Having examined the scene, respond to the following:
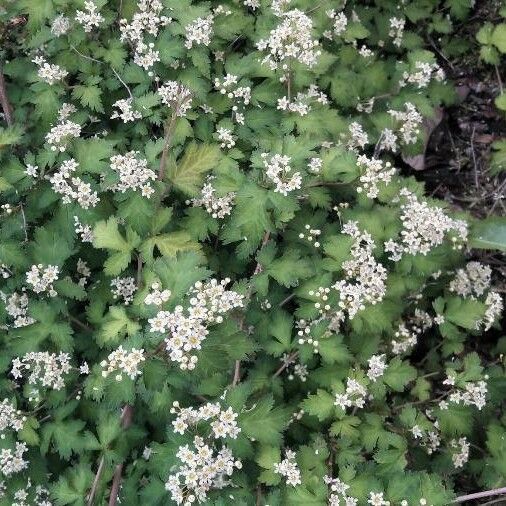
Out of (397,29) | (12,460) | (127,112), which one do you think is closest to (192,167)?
(127,112)

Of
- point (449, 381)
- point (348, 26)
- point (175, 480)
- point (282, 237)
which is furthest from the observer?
point (348, 26)

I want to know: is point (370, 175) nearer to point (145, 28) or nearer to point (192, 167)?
point (192, 167)

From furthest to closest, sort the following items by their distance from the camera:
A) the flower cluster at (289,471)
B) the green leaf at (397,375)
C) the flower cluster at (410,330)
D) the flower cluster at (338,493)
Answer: the flower cluster at (410,330) → the green leaf at (397,375) → the flower cluster at (289,471) → the flower cluster at (338,493)

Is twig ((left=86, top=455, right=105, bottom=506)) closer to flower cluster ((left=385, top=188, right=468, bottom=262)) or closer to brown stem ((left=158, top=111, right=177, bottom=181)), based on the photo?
brown stem ((left=158, top=111, right=177, bottom=181))

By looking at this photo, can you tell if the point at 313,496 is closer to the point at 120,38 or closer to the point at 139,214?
the point at 139,214

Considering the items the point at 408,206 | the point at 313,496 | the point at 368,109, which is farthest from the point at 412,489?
the point at 368,109

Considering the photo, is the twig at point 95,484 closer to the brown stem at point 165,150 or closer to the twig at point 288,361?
the twig at point 288,361

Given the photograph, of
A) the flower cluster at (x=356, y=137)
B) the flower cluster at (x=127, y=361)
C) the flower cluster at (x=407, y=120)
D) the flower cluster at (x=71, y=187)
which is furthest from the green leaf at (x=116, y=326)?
the flower cluster at (x=407, y=120)
